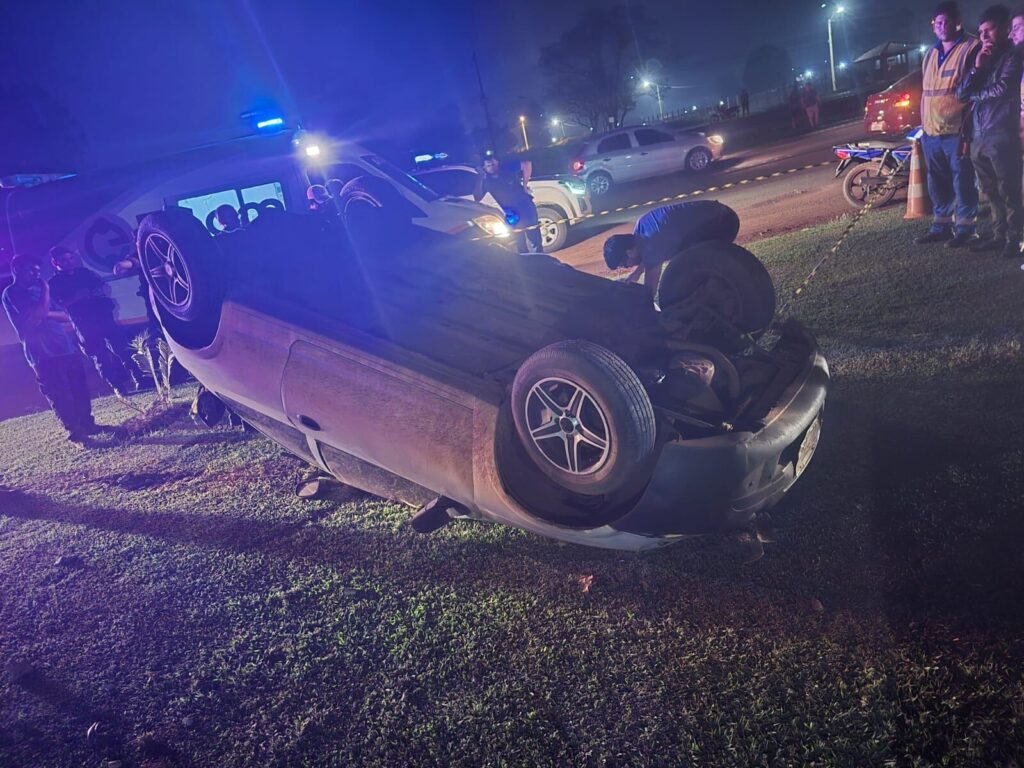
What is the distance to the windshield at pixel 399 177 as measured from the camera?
29.6 ft

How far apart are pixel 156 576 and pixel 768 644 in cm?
317

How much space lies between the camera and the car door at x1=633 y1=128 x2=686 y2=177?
17.6m

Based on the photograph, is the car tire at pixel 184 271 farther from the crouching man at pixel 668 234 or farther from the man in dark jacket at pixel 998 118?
the man in dark jacket at pixel 998 118

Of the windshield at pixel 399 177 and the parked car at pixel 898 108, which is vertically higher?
the windshield at pixel 399 177

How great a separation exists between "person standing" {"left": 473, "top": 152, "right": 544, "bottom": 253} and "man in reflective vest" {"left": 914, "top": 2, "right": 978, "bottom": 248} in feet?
16.6

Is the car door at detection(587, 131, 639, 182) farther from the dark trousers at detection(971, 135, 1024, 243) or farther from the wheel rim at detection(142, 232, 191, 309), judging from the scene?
the wheel rim at detection(142, 232, 191, 309)

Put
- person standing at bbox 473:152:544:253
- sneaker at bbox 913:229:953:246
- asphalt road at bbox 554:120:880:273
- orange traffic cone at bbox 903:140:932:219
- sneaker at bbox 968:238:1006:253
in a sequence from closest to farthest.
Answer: sneaker at bbox 968:238:1006:253 < sneaker at bbox 913:229:953:246 < orange traffic cone at bbox 903:140:932:219 < asphalt road at bbox 554:120:880:273 < person standing at bbox 473:152:544:253

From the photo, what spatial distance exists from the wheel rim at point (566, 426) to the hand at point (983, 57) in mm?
5463

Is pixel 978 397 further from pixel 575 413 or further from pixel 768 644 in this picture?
pixel 575 413

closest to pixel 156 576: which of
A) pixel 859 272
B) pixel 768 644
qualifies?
pixel 768 644

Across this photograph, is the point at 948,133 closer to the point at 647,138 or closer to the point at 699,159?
the point at 647,138

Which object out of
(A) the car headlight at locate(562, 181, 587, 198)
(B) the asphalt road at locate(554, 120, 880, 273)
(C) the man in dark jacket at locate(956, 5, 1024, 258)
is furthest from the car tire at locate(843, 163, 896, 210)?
(A) the car headlight at locate(562, 181, 587, 198)

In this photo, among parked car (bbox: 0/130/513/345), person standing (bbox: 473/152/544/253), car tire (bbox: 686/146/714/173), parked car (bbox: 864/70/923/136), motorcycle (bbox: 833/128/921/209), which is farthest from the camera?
car tire (bbox: 686/146/714/173)

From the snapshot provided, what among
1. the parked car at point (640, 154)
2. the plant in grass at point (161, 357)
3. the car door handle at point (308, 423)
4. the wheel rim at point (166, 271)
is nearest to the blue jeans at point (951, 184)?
the car door handle at point (308, 423)
